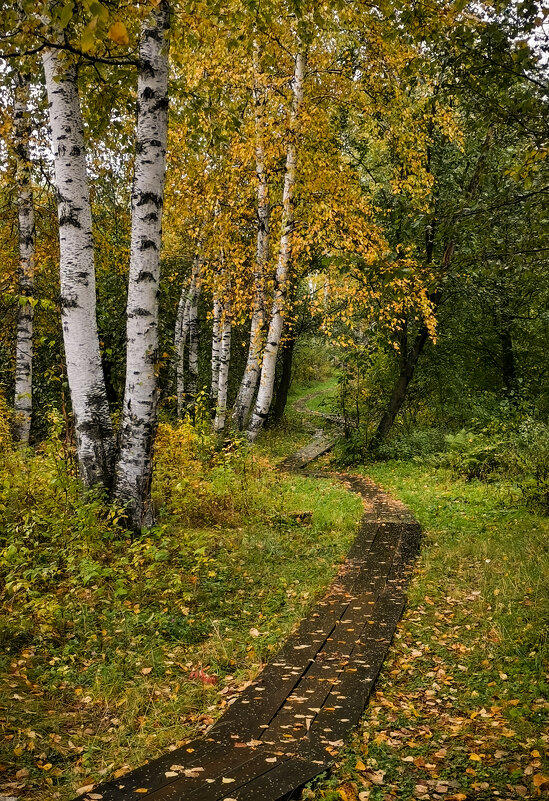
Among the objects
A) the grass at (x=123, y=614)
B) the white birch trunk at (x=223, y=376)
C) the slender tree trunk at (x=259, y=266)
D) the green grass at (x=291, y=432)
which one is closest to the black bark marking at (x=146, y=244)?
the grass at (x=123, y=614)

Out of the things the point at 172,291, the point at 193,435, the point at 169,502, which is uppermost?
the point at 172,291

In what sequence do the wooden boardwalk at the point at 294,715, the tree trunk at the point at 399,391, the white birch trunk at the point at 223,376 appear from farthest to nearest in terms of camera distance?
the tree trunk at the point at 399,391, the white birch trunk at the point at 223,376, the wooden boardwalk at the point at 294,715

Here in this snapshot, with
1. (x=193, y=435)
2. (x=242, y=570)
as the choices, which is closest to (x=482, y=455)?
(x=193, y=435)

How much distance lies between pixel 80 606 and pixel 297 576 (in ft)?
9.18

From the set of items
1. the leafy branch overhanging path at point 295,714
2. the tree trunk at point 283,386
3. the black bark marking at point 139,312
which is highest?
the black bark marking at point 139,312

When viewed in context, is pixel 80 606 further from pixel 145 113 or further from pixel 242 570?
pixel 145 113

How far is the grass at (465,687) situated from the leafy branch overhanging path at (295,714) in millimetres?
170

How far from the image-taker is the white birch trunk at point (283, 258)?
39.2 ft

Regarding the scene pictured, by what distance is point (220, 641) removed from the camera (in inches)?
206

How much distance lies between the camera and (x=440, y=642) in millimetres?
5402

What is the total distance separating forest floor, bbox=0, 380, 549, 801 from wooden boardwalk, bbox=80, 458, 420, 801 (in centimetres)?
15

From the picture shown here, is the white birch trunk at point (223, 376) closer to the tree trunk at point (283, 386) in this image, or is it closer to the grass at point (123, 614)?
the grass at point (123, 614)

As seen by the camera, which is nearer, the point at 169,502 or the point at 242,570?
the point at 242,570

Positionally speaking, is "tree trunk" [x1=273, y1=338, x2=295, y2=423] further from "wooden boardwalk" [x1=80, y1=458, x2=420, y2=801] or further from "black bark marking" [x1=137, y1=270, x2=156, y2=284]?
"black bark marking" [x1=137, y1=270, x2=156, y2=284]
